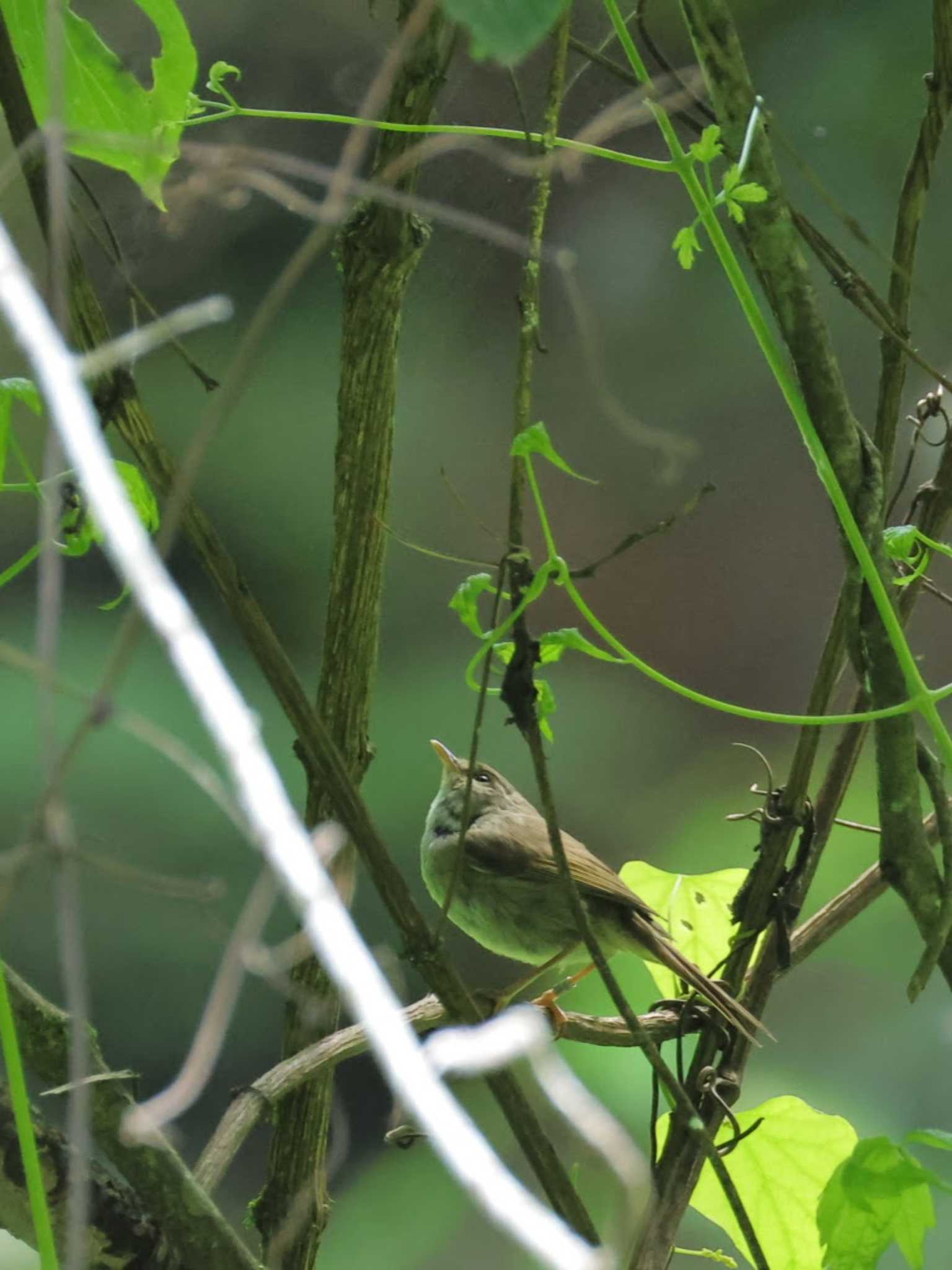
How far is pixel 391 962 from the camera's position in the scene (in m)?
1.16

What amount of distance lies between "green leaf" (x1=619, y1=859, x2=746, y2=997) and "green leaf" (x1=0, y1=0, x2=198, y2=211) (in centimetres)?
91

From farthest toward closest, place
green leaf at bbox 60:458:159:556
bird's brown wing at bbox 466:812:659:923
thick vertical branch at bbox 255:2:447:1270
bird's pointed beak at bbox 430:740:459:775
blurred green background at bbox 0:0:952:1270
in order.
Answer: blurred green background at bbox 0:0:952:1270 < bird's pointed beak at bbox 430:740:459:775 < bird's brown wing at bbox 466:812:659:923 < thick vertical branch at bbox 255:2:447:1270 < green leaf at bbox 60:458:159:556

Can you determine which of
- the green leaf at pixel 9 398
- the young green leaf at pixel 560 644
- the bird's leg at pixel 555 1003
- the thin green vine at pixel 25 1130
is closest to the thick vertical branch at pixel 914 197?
the young green leaf at pixel 560 644

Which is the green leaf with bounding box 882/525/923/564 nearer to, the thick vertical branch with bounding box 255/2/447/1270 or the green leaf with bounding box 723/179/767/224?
the green leaf with bounding box 723/179/767/224

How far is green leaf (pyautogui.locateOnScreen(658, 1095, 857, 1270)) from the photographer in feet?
3.99

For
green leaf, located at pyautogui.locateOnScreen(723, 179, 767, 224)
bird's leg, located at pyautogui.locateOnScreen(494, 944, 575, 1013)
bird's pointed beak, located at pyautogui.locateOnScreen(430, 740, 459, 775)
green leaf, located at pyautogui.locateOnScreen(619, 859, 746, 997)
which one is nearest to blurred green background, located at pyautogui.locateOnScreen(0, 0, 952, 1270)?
bird's pointed beak, located at pyautogui.locateOnScreen(430, 740, 459, 775)

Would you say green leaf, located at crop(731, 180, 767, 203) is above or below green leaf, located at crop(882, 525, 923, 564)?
above

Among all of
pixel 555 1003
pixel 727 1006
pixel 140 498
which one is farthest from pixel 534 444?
pixel 555 1003

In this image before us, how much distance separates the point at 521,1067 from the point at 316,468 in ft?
3.63

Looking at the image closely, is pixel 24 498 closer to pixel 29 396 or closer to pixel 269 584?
pixel 269 584

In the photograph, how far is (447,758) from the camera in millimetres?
1812

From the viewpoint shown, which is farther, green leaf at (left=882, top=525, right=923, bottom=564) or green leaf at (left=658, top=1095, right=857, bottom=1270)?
green leaf at (left=658, top=1095, right=857, bottom=1270)

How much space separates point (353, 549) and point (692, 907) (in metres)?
0.57

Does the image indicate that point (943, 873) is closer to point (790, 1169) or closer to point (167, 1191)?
point (790, 1169)
